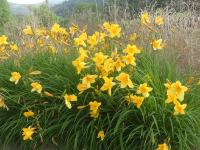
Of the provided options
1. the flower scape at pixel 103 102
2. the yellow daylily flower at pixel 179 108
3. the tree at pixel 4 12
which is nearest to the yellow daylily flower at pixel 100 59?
the flower scape at pixel 103 102

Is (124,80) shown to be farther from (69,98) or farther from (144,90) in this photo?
(69,98)

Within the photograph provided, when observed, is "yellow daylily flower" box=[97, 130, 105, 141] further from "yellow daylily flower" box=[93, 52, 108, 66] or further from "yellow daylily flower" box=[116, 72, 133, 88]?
"yellow daylily flower" box=[93, 52, 108, 66]

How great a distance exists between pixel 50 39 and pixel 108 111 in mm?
1468

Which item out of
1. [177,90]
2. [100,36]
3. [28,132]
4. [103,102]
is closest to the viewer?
[177,90]

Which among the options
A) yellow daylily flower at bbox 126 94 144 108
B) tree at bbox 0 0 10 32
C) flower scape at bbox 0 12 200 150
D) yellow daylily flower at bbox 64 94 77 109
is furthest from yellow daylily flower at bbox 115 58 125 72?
tree at bbox 0 0 10 32

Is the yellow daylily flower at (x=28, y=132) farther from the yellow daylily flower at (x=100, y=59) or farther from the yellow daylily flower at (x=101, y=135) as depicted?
the yellow daylily flower at (x=100, y=59)

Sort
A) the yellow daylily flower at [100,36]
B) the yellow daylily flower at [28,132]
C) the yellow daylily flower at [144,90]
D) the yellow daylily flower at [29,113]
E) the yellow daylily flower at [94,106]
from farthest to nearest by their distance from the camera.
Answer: the yellow daylily flower at [100,36]
the yellow daylily flower at [29,113]
the yellow daylily flower at [28,132]
the yellow daylily flower at [94,106]
the yellow daylily flower at [144,90]

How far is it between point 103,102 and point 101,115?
116 mm

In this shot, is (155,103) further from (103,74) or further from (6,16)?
(6,16)

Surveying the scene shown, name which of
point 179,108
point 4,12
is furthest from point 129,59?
point 4,12

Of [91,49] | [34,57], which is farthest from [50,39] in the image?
[91,49]

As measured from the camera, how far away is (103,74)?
3.80 m

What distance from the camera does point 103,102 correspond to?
3.95 m

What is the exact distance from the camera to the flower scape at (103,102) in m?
3.71
